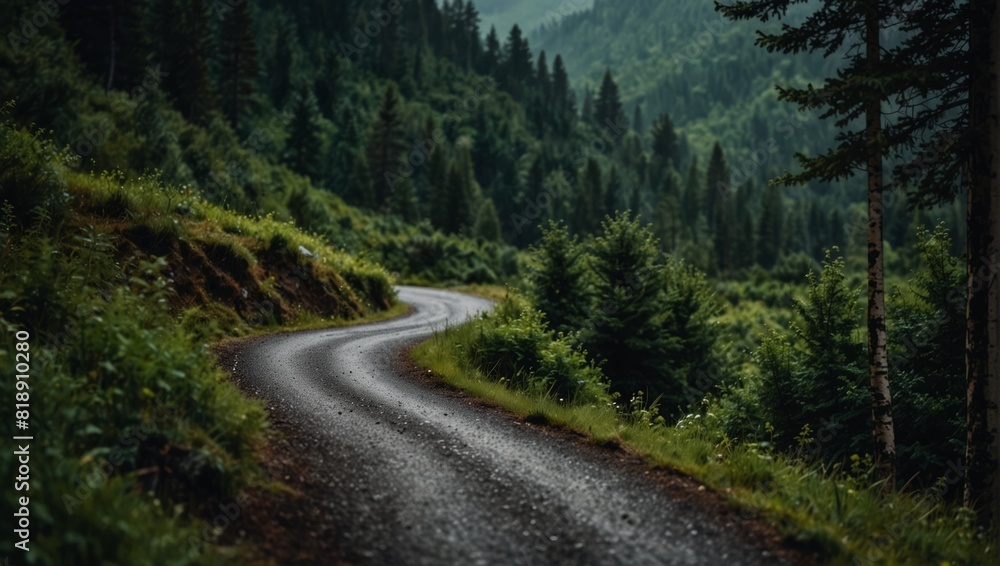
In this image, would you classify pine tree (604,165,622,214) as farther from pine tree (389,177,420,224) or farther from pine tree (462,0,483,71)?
pine tree (462,0,483,71)

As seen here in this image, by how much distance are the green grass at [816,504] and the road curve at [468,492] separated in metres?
0.56

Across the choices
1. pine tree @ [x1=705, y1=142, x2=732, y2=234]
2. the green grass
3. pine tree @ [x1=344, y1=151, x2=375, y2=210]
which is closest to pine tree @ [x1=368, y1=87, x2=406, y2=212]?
pine tree @ [x1=344, y1=151, x2=375, y2=210]

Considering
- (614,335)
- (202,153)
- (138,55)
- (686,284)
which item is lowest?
(614,335)

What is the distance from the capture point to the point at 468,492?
19.3 feet

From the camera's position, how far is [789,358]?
1210cm

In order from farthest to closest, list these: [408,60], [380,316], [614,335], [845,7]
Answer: [408,60], [380,316], [614,335], [845,7]

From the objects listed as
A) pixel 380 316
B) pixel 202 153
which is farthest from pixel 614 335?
pixel 202 153

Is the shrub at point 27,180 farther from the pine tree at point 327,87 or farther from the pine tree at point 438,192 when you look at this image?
the pine tree at point 327,87

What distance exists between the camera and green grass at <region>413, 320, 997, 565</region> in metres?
5.33

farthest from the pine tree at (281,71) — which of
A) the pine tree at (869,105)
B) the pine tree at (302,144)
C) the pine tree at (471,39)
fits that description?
the pine tree at (869,105)

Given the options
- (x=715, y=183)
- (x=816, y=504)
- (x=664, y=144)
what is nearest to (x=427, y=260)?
(x=816, y=504)

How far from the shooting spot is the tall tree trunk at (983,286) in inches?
302

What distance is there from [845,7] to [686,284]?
37.7 feet

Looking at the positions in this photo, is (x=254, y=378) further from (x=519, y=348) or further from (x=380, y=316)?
(x=380, y=316)
